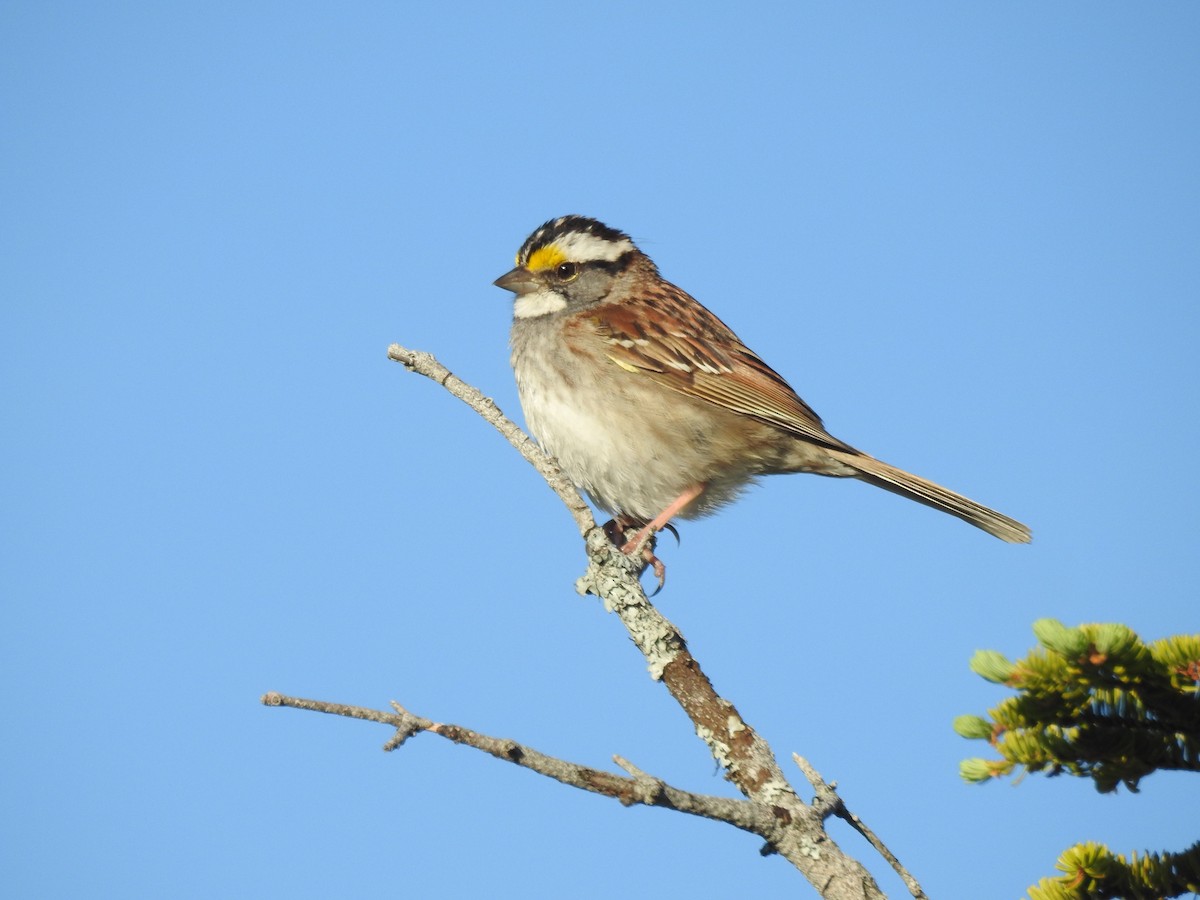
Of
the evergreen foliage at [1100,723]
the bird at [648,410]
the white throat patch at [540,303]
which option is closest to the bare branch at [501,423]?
the bird at [648,410]

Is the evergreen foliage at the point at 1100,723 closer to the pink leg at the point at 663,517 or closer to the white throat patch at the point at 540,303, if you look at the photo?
the pink leg at the point at 663,517

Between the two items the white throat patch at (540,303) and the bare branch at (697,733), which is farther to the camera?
the white throat patch at (540,303)

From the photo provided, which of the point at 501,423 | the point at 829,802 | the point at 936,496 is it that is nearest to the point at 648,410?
the point at 936,496

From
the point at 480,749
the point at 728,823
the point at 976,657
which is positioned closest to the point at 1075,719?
the point at 976,657

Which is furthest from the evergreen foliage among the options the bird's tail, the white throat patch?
the white throat patch

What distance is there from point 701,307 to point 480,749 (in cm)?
560

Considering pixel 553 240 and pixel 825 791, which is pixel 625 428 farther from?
pixel 825 791

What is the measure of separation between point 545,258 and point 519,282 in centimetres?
23

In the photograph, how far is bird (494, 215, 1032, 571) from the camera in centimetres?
664

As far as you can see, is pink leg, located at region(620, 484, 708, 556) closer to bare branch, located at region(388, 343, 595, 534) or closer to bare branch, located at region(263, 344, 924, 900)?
bare branch, located at region(263, 344, 924, 900)

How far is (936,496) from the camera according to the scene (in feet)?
21.3

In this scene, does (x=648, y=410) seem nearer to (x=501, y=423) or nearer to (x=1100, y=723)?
(x=501, y=423)

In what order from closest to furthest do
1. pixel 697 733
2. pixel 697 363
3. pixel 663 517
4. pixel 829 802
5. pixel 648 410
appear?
pixel 829 802, pixel 697 733, pixel 663 517, pixel 648 410, pixel 697 363

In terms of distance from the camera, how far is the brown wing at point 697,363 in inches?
272
